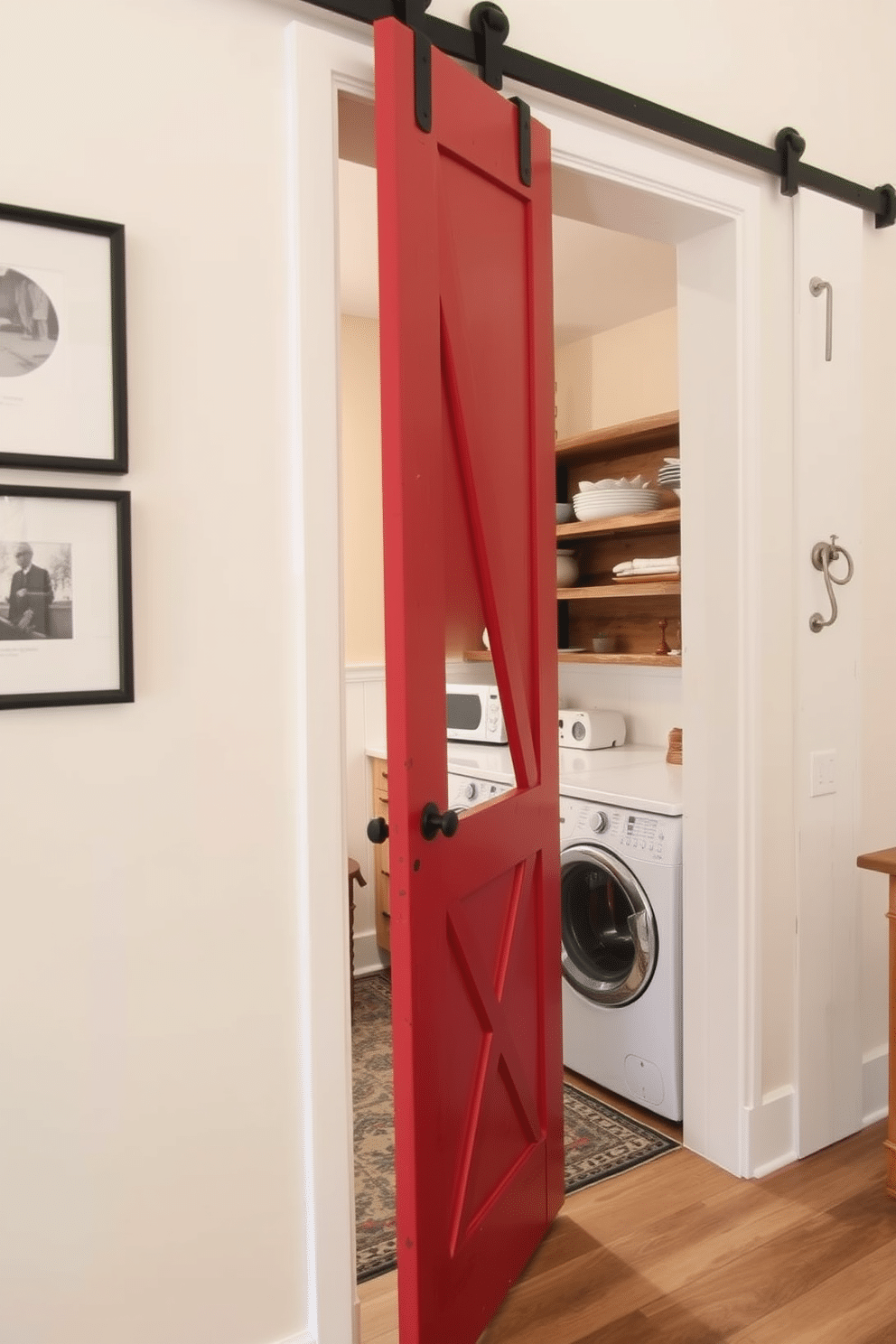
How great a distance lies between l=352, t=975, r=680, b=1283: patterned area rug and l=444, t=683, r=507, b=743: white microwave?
3.68ft

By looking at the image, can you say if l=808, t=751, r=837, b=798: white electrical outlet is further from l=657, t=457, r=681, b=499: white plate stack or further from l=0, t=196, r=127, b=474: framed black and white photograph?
l=0, t=196, r=127, b=474: framed black and white photograph

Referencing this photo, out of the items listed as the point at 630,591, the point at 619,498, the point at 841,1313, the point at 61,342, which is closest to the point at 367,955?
the point at 630,591

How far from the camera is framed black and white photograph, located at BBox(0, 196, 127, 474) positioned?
139 cm

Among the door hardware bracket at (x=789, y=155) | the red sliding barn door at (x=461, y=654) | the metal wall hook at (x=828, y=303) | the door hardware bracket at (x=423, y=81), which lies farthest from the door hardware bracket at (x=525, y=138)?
the metal wall hook at (x=828, y=303)

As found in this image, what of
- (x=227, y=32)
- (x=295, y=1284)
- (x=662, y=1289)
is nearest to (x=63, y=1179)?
(x=295, y=1284)

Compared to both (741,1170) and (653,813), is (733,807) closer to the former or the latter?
(653,813)

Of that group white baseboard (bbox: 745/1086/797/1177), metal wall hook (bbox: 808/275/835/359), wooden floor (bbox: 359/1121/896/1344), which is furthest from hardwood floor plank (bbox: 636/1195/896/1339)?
metal wall hook (bbox: 808/275/835/359)

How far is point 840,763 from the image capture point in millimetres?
2520

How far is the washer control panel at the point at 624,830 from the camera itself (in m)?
2.63

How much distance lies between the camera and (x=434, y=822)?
1576mm

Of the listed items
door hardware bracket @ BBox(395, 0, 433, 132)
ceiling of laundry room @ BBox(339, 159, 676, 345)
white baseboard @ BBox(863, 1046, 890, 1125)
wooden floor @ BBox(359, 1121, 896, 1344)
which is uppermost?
ceiling of laundry room @ BBox(339, 159, 676, 345)

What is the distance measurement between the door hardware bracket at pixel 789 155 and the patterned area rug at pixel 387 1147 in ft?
7.80

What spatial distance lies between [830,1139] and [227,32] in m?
2.73

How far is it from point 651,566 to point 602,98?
1734 mm
